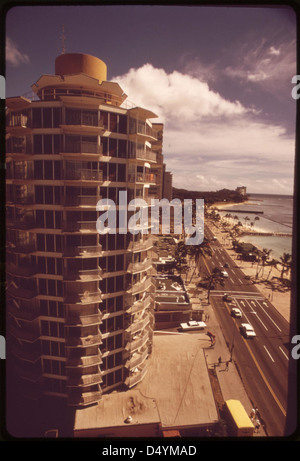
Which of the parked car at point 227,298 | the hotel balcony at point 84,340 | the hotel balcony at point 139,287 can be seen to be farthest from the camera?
the parked car at point 227,298

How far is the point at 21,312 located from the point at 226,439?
34.7 feet

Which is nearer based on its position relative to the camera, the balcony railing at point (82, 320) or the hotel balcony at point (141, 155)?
the balcony railing at point (82, 320)

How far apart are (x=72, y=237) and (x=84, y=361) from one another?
20.8 ft

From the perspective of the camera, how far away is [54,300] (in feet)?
40.8

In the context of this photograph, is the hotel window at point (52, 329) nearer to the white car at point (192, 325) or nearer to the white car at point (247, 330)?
the white car at point (192, 325)

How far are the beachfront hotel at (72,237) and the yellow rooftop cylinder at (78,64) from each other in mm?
45

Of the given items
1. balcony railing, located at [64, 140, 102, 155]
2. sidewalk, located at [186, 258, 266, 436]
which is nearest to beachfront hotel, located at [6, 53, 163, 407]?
balcony railing, located at [64, 140, 102, 155]

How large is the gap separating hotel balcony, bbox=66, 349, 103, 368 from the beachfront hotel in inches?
1.9

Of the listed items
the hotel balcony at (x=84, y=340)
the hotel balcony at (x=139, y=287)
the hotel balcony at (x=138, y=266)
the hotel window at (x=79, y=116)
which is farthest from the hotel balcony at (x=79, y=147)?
the hotel balcony at (x=84, y=340)

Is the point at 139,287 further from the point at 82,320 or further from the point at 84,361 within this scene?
the point at 84,361

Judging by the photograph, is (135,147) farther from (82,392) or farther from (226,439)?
(82,392)

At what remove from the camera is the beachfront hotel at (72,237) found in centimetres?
1099

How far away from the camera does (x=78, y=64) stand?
448 inches
